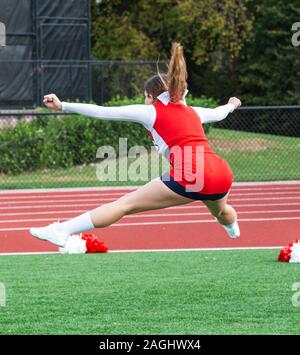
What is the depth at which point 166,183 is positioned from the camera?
25.7 ft

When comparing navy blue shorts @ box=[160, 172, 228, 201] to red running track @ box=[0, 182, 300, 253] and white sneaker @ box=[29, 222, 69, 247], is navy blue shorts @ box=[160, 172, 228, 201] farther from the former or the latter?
red running track @ box=[0, 182, 300, 253]

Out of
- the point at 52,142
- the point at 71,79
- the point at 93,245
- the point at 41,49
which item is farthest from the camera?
the point at 71,79

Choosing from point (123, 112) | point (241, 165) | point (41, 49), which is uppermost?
point (41, 49)

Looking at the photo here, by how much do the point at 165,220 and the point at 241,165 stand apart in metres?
7.24

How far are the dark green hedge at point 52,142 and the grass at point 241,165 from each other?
8.5 inches

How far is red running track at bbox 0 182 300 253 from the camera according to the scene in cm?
1343

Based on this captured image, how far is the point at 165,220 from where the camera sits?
15.7 metres

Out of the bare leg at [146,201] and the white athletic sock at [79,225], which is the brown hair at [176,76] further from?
the white athletic sock at [79,225]

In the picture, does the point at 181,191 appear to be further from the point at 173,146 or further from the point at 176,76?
the point at 176,76

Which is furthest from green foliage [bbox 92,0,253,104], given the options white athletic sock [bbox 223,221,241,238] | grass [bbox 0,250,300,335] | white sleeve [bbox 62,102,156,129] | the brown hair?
white sleeve [bbox 62,102,156,129]

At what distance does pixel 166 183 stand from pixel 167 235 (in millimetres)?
6332

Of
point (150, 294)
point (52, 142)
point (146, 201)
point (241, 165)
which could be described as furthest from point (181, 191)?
point (241, 165)
